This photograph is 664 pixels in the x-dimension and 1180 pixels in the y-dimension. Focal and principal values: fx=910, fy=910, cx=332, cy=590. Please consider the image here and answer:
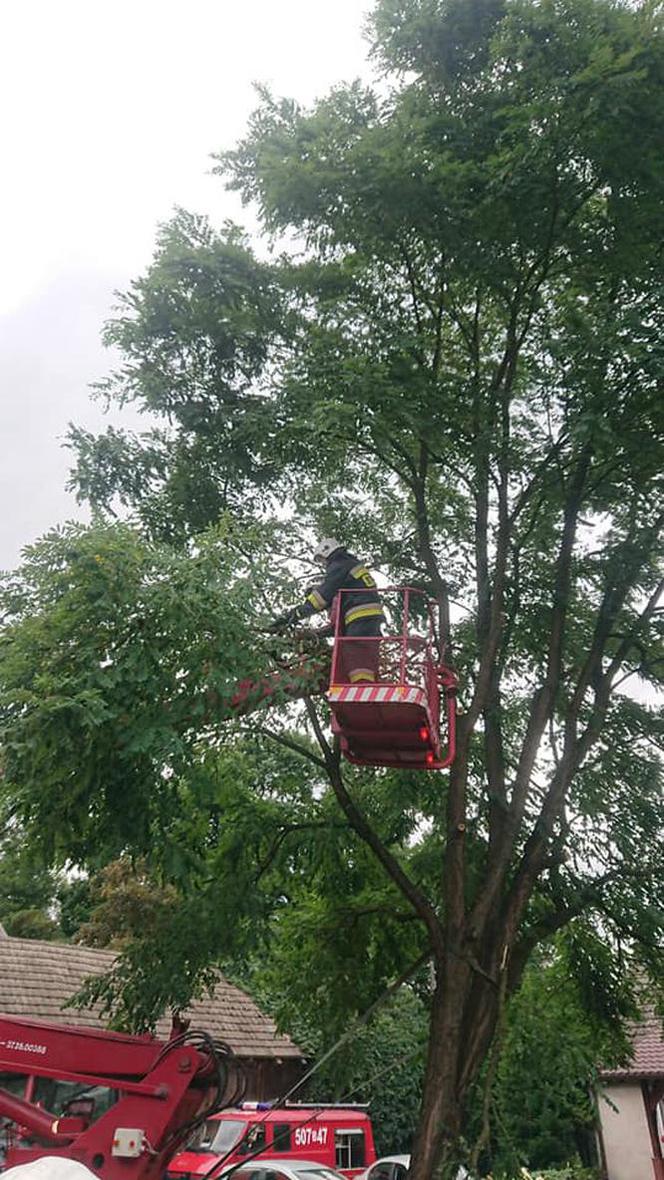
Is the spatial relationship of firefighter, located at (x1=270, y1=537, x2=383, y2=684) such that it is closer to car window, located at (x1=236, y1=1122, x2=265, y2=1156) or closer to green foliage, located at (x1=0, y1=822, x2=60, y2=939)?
car window, located at (x1=236, y1=1122, x2=265, y2=1156)

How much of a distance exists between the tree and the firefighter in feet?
1.99

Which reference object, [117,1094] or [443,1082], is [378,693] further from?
[443,1082]

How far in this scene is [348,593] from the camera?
909 centimetres

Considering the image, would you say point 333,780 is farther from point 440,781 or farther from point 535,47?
point 535,47

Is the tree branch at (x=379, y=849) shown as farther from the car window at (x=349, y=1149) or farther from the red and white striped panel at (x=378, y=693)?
the car window at (x=349, y=1149)

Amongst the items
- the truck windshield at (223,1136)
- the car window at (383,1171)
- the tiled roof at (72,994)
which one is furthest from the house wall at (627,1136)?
the truck windshield at (223,1136)

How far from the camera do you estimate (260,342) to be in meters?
12.2

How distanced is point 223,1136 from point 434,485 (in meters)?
10.8

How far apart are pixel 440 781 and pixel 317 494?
4295 mm

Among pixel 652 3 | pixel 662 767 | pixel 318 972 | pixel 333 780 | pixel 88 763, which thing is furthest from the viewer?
pixel 318 972

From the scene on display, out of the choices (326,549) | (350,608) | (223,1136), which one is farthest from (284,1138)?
(326,549)

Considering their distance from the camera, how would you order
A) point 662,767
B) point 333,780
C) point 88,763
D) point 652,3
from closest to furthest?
point 88,763 → point 652,3 → point 333,780 → point 662,767

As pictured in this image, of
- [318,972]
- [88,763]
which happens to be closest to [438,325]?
[88,763]

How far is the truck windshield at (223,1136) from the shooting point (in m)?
14.1
